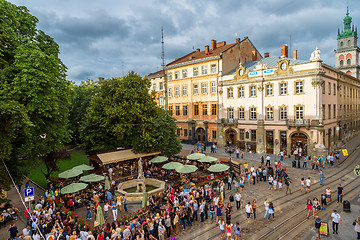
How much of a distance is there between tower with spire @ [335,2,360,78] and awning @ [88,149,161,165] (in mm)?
82166

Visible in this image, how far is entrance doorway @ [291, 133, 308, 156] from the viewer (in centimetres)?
3253

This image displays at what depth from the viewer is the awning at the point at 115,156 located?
25016mm

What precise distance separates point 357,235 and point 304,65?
25.5 m

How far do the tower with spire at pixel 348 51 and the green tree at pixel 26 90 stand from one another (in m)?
92.1

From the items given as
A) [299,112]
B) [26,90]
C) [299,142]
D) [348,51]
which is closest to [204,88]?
[299,112]

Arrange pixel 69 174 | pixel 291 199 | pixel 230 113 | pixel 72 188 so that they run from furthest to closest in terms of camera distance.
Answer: pixel 230 113
pixel 69 174
pixel 291 199
pixel 72 188

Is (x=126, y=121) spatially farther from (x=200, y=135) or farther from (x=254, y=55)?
(x=254, y=55)

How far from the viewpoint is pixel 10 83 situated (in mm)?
13266

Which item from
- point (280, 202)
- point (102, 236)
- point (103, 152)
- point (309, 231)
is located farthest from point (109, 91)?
point (309, 231)

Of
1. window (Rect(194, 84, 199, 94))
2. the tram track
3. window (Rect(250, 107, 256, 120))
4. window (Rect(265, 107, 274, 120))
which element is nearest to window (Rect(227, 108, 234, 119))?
window (Rect(250, 107, 256, 120))

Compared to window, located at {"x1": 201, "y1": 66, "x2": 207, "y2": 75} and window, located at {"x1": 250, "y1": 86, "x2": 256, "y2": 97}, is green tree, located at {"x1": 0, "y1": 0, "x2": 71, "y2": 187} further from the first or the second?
window, located at {"x1": 201, "y1": 66, "x2": 207, "y2": 75}

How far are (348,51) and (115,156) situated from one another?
8863 centimetres

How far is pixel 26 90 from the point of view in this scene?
43.2 ft

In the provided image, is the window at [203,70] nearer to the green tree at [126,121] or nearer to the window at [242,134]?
the window at [242,134]
